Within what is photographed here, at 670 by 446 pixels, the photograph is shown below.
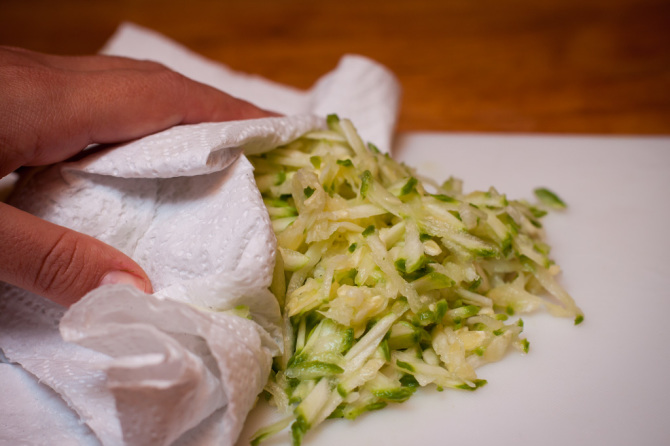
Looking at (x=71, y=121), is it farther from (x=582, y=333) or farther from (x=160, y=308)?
(x=582, y=333)

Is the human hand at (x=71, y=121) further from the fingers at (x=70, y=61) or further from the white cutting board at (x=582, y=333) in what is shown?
the white cutting board at (x=582, y=333)

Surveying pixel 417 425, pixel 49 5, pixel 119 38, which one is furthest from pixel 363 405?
pixel 49 5

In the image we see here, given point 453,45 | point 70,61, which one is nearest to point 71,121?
point 70,61

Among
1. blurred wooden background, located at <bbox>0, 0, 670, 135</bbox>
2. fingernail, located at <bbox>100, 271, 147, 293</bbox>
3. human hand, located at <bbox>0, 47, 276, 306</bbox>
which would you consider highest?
blurred wooden background, located at <bbox>0, 0, 670, 135</bbox>

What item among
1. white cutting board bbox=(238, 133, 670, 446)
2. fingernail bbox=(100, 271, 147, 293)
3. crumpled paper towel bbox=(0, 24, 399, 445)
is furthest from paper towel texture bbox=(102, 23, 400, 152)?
fingernail bbox=(100, 271, 147, 293)

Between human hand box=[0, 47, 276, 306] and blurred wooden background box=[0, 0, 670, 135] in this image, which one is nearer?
human hand box=[0, 47, 276, 306]

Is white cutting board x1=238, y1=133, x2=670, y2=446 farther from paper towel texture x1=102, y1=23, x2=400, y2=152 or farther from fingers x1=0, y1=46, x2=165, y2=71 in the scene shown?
fingers x1=0, y1=46, x2=165, y2=71

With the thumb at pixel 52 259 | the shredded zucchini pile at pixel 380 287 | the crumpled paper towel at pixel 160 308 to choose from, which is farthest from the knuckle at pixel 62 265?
the shredded zucchini pile at pixel 380 287
